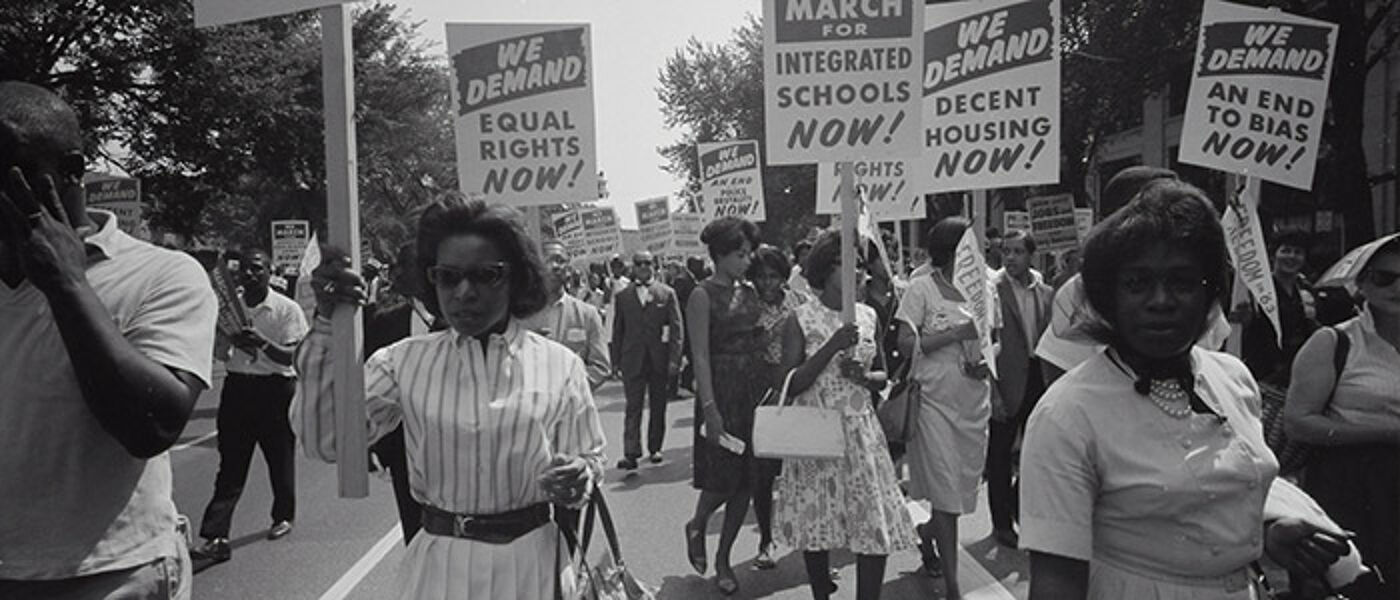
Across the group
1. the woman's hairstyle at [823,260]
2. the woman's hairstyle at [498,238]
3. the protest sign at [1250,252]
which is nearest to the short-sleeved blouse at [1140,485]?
the woman's hairstyle at [498,238]

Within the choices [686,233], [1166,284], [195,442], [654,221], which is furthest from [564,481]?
[686,233]

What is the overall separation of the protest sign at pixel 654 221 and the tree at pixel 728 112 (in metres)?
31.8

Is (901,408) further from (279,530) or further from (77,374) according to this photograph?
(279,530)

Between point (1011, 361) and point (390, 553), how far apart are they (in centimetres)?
432

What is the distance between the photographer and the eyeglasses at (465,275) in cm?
315

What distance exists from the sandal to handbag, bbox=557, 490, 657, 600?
137 inches

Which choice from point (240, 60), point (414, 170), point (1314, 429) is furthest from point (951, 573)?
point (414, 170)

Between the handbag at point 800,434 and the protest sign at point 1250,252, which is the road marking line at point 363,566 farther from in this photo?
the protest sign at point 1250,252

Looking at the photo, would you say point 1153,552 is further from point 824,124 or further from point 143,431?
point 824,124

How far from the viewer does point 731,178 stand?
15672mm

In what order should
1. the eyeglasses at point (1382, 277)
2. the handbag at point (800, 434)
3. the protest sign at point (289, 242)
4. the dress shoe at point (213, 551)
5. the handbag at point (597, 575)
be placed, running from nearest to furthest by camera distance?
the handbag at point (597, 575)
the eyeglasses at point (1382, 277)
the handbag at point (800, 434)
the dress shoe at point (213, 551)
the protest sign at point (289, 242)

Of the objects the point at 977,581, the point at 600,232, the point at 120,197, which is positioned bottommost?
the point at 977,581

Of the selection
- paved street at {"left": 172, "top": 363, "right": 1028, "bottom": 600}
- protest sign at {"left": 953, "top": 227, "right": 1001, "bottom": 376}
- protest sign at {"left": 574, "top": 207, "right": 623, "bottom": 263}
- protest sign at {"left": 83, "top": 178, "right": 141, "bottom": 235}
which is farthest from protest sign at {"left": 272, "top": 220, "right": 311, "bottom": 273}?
protest sign at {"left": 953, "top": 227, "right": 1001, "bottom": 376}

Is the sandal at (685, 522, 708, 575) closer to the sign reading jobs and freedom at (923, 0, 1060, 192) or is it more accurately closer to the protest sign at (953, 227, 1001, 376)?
the protest sign at (953, 227, 1001, 376)
